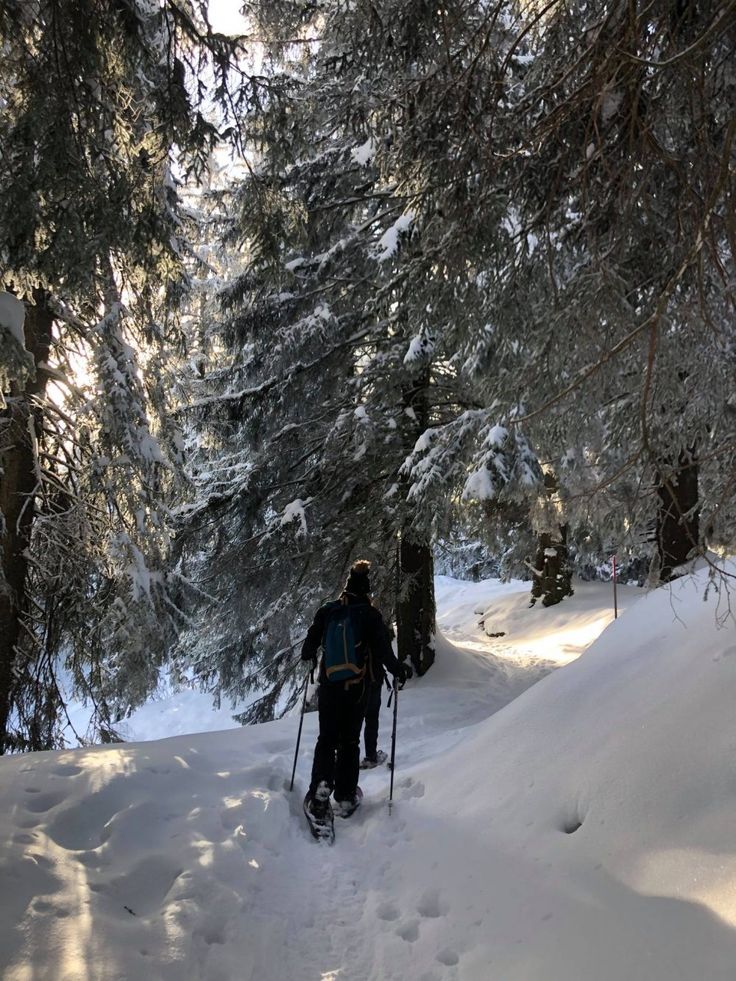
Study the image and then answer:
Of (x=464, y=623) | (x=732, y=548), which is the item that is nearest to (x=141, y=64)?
(x=732, y=548)

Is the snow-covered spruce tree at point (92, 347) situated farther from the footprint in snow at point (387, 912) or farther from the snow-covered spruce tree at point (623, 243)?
the footprint in snow at point (387, 912)

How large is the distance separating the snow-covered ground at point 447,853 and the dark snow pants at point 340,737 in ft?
1.04

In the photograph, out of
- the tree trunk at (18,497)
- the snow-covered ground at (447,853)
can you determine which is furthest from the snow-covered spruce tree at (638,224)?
the tree trunk at (18,497)

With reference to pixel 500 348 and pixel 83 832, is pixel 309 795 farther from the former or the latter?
pixel 500 348

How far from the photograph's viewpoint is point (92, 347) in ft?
21.2

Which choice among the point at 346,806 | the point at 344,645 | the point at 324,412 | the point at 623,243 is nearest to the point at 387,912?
the point at 346,806

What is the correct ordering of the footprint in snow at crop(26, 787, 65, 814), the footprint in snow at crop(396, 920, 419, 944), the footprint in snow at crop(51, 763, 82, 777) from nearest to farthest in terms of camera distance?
the footprint in snow at crop(396, 920, 419, 944) → the footprint in snow at crop(26, 787, 65, 814) → the footprint in snow at crop(51, 763, 82, 777)

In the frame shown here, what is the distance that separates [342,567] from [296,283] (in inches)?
164

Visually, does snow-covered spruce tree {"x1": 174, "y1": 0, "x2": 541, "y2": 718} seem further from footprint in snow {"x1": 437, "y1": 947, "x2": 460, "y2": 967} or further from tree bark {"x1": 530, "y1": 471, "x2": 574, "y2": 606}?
tree bark {"x1": 530, "y1": 471, "x2": 574, "y2": 606}

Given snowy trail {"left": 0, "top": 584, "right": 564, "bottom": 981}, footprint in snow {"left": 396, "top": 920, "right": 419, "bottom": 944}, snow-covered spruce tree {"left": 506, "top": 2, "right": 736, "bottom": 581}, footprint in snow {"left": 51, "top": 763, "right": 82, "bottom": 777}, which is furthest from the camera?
footprint in snow {"left": 51, "top": 763, "right": 82, "bottom": 777}

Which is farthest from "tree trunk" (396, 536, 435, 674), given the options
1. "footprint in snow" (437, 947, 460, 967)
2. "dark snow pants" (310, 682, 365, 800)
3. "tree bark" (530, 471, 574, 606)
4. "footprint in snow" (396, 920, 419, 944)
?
"tree bark" (530, 471, 574, 606)

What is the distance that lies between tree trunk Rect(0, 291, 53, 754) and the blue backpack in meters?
3.39

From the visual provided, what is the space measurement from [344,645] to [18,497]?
3946mm

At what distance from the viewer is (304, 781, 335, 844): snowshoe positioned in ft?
14.4
